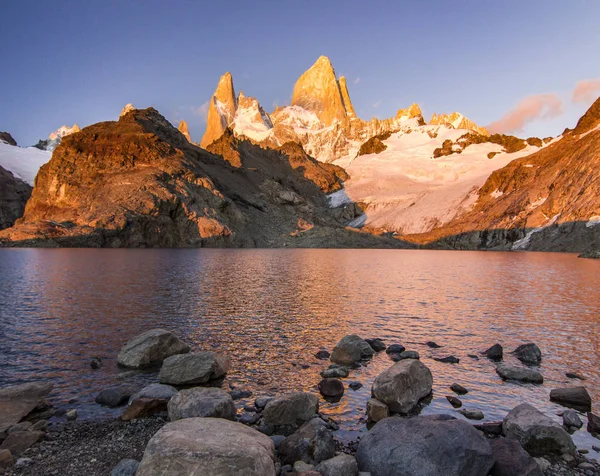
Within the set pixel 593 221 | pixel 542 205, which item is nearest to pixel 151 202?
pixel 593 221

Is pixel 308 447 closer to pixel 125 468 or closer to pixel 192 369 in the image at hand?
pixel 125 468

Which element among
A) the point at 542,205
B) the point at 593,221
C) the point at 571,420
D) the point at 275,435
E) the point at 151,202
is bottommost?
the point at 275,435

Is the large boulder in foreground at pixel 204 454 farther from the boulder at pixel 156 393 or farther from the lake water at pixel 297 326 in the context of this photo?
the boulder at pixel 156 393

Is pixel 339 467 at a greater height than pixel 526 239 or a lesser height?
lesser

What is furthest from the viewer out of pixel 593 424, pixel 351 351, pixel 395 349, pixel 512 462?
pixel 395 349

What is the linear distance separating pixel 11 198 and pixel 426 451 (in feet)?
580

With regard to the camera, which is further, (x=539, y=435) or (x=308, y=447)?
(x=539, y=435)

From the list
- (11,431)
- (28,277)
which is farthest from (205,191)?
(11,431)

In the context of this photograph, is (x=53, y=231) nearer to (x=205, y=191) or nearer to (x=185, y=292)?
(x=205, y=191)

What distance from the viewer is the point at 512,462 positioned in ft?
25.9

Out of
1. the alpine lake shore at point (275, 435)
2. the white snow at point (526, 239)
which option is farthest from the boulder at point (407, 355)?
the white snow at point (526, 239)

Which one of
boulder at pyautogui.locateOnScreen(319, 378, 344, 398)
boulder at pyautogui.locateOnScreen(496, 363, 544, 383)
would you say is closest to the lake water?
boulder at pyautogui.locateOnScreen(496, 363, 544, 383)

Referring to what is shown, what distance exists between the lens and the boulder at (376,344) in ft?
56.4

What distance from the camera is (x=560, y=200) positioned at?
107 metres
